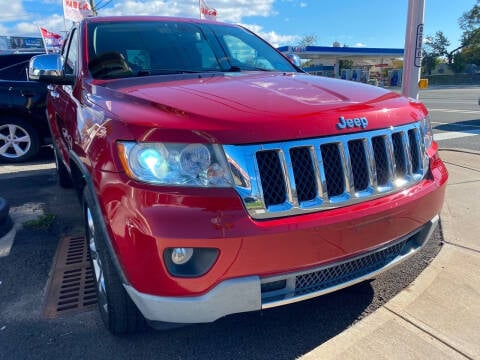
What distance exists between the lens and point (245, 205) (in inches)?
68.9

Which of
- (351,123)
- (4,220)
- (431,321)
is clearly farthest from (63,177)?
(431,321)

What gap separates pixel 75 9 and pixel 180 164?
45.4 feet

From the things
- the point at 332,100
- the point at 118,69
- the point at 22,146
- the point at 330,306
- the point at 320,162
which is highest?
the point at 118,69

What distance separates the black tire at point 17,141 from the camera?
21.7 feet

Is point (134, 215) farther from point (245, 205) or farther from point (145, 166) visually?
point (245, 205)

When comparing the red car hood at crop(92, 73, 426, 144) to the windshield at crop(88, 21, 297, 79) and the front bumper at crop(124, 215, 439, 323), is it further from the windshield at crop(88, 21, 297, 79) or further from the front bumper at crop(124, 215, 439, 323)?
the front bumper at crop(124, 215, 439, 323)

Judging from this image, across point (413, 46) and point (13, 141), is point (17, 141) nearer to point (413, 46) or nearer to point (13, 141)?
point (13, 141)

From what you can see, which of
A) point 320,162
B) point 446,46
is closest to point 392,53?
point 446,46

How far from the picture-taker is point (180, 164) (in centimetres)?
178

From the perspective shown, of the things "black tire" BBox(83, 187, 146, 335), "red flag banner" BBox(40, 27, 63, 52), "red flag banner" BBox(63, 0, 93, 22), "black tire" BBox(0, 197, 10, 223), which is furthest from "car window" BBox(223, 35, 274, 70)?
"red flag banner" BBox(40, 27, 63, 52)

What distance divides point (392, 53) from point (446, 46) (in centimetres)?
2724

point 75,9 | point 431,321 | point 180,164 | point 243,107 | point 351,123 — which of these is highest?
point 75,9

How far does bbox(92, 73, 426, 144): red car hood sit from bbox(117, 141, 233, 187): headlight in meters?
0.05

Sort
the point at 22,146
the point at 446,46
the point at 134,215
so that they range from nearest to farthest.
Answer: the point at 134,215 < the point at 22,146 < the point at 446,46
